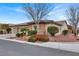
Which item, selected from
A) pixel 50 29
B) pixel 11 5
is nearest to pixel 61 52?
pixel 50 29

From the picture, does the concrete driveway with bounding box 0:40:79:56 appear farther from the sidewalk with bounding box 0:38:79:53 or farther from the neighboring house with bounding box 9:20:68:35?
the neighboring house with bounding box 9:20:68:35

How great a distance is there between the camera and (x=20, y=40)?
33.4 feet

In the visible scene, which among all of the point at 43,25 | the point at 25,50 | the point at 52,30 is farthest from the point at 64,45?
the point at 25,50

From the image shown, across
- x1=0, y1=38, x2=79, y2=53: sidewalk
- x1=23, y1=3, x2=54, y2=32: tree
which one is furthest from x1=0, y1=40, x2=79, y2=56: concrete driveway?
x1=23, y1=3, x2=54, y2=32: tree

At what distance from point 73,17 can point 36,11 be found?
2.01ft

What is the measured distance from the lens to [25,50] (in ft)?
33.2

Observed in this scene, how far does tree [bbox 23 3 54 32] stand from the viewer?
10.1 m

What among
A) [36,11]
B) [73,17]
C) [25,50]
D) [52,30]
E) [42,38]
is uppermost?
[36,11]

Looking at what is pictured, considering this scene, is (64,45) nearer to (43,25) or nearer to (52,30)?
(52,30)

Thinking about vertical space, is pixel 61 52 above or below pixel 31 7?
below

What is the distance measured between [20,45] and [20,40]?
9 cm

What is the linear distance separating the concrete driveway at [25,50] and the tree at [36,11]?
0.40 m

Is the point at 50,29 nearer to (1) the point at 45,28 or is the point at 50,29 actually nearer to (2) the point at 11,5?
(1) the point at 45,28

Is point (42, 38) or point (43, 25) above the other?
point (43, 25)
